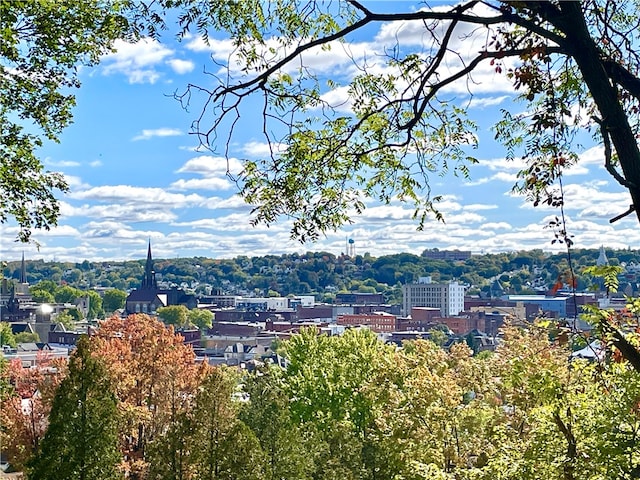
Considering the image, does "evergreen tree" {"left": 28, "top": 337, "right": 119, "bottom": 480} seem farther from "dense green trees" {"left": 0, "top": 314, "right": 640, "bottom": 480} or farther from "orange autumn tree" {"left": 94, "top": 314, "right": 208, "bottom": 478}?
"orange autumn tree" {"left": 94, "top": 314, "right": 208, "bottom": 478}

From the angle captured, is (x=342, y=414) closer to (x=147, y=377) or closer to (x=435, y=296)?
(x=147, y=377)

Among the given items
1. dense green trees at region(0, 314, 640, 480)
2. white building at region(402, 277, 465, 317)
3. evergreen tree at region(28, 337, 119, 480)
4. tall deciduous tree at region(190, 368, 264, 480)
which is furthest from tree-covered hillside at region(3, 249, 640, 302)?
evergreen tree at region(28, 337, 119, 480)

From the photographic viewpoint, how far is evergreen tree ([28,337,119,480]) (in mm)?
10164

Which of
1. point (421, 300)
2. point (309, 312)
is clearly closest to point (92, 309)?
point (309, 312)

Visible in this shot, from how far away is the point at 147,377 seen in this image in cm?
1731

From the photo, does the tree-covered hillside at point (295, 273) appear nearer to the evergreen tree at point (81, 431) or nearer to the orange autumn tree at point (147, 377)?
the orange autumn tree at point (147, 377)

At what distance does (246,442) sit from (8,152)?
242 inches

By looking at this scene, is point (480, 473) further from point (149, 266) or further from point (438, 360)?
point (149, 266)

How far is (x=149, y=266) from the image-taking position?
98.5 meters

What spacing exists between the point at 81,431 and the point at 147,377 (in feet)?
22.8

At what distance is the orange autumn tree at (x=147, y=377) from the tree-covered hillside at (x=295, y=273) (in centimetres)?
7776

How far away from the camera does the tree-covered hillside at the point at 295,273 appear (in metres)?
108

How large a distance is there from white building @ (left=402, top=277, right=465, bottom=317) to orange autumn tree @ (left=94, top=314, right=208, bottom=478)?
8262 centimetres

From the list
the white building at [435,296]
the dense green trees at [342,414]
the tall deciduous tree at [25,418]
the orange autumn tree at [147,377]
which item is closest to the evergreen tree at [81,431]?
the dense green trees at [342,414]
